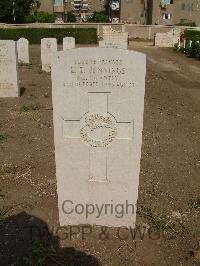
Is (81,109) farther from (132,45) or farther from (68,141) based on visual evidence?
(132,45)

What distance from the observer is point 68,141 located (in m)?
4.29

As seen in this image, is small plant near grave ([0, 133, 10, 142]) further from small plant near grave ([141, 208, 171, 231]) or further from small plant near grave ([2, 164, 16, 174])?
small plant near grave ([141, 208, 171, 231])

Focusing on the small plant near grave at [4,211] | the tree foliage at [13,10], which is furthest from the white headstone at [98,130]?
the tree foliage at [13,10]

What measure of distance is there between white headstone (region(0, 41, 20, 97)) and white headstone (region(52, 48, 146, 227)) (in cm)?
738

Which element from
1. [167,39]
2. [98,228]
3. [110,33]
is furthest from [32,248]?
[110,33]

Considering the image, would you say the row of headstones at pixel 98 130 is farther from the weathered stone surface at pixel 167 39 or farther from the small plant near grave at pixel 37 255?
the weathered stone surface at pixel 167 39

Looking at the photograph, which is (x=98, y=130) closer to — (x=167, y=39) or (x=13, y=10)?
(x=167, y=39)

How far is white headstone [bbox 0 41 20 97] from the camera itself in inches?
429

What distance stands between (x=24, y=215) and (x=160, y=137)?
4175 mm

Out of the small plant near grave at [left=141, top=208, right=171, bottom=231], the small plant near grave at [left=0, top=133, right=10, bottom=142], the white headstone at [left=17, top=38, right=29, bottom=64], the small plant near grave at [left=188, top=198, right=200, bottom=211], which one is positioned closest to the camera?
the small plant near grave at [left=141, top=208, right=171, bottom=231]

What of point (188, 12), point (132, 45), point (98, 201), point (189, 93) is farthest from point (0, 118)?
point (188, 12)

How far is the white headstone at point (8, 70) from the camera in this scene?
10.9 meters

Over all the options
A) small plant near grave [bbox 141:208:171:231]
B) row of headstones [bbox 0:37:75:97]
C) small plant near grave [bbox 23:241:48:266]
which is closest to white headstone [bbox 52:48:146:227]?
small plant near grave [bbox 141:208:171:231]

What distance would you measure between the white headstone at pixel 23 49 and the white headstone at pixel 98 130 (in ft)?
49.1
